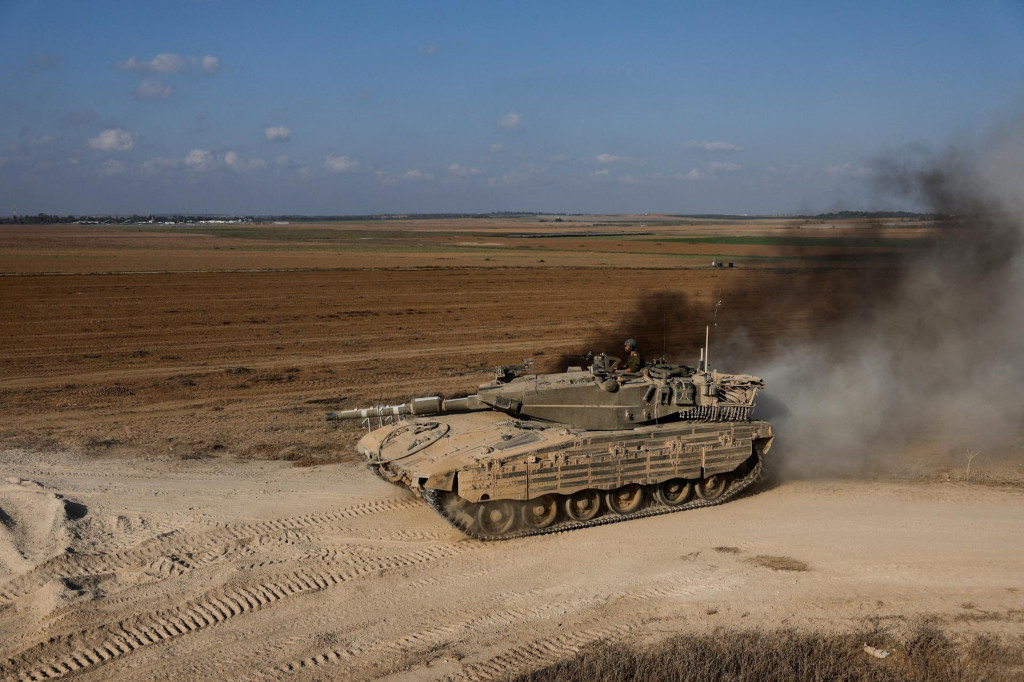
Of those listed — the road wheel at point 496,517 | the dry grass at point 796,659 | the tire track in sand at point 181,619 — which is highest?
the road wheel at point 496,517

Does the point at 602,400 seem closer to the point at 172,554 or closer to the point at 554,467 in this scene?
the point at 554,467

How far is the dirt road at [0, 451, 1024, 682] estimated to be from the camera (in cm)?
858

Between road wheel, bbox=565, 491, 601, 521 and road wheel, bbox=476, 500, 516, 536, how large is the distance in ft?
2.78

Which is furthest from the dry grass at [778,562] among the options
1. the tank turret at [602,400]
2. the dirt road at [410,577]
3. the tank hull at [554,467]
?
the tank turret at [602,400]

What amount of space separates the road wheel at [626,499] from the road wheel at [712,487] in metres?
1.06

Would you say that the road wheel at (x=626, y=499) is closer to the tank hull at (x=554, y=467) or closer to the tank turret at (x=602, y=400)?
the tank hull at (x=554, y=467)

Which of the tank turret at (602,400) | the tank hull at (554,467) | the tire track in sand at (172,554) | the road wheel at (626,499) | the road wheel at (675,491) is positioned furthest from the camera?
the road wheel at (675,491)

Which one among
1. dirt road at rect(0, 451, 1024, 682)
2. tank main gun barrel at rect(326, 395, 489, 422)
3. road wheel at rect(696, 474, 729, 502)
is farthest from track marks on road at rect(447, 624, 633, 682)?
tank main gun barrel at rect(326, 395, 489, 422)

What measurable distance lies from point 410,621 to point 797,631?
4.04m

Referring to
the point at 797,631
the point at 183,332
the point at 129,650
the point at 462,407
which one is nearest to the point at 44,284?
the point at 183,332

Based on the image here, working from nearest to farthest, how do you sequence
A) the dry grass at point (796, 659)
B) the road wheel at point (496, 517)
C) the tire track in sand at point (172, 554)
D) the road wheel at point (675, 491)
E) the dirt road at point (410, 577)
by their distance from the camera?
the dry grass at point (796, 659) < the dirt road at point (410, 577) < the tire track in sand at point (172, 554) < the road wheel at point (496, 517) < the road wheel at point (675, 491)

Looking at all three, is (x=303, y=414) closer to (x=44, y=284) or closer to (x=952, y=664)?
(x=952, y=664)

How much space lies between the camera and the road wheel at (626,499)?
40.4 ft

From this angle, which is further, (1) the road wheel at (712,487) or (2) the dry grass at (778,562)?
(1) the road wheel at (712,487)
